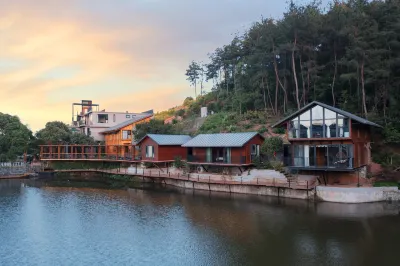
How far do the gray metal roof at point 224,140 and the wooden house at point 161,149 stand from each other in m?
4.34

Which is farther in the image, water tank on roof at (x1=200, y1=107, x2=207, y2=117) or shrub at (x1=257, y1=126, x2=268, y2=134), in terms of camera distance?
water tank on roof at (x1=200, y1=107, x2=207, y2=117)

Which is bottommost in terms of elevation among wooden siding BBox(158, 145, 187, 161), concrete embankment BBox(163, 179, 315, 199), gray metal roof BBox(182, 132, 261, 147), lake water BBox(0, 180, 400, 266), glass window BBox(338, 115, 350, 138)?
lake water BBox(0, 180, 400, 266)

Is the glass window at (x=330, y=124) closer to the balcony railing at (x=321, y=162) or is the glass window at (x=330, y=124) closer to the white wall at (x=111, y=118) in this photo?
the balcony railing at (x=321, y=162)

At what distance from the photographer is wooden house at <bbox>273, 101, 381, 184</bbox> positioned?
2950cm

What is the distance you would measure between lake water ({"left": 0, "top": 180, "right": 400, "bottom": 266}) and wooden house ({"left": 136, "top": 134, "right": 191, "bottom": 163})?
979 cm

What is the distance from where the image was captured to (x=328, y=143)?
30.6 meters

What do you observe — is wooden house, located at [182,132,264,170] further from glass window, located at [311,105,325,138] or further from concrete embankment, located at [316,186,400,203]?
concrete embankment, located at [316,186,400,203]

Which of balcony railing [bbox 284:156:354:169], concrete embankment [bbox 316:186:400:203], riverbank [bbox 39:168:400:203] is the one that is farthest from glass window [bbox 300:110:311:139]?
concrete embankment [bbox 316:186:400:203]

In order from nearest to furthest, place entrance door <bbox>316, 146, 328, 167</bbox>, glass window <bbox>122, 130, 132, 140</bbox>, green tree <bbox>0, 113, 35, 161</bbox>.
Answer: entrance door <bbox>316, 146, 328, 167</bbox> < green tree <bbox>0, 113, 35, 161</bbox> < glass window <bbox>122, 130, 132, 140</bbox>

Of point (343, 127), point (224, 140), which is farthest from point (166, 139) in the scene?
point (343, 127)

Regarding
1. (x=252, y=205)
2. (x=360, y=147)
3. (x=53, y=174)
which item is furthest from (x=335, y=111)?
(x=53, y=174)

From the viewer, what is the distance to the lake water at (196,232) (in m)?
17.6

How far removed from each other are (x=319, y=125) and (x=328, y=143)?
1.81 m

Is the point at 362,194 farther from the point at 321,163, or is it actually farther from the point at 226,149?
the point at 226,149
